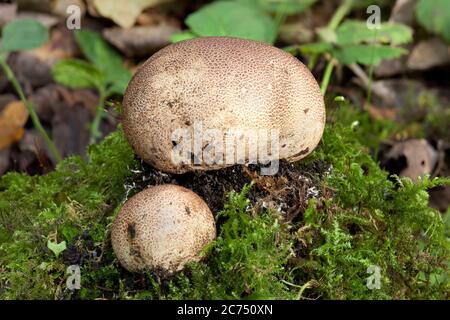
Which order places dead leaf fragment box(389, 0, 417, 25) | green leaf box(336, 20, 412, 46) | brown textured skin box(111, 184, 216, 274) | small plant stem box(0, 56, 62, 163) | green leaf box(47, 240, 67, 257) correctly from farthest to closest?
dead leaf fragment box(389, 0, 417, 25)
green leaf box(336, 20, 412, 46)
small plant stem box(0, 56, 62, 163)
green leaf box(47, 240, 67, 257)
brown textured skin box(111, 184, 216, 274)

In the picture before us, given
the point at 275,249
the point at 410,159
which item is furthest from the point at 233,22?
the point at 275,249

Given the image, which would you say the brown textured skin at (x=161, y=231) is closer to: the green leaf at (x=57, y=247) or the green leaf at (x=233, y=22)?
the green leaf at (x=57, y=247)

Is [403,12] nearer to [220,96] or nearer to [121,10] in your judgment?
[121,10]

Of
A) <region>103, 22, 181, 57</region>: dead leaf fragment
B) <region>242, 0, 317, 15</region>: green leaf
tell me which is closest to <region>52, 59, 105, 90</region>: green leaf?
<region>103, 22, 181, 57</region>: dead leaf fragment

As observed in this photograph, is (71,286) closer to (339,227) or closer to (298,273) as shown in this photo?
(298,273)

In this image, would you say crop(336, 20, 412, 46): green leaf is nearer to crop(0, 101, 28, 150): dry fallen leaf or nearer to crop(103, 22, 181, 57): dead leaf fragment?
crop(103, 22, 181, 57): dead leaf fragment
